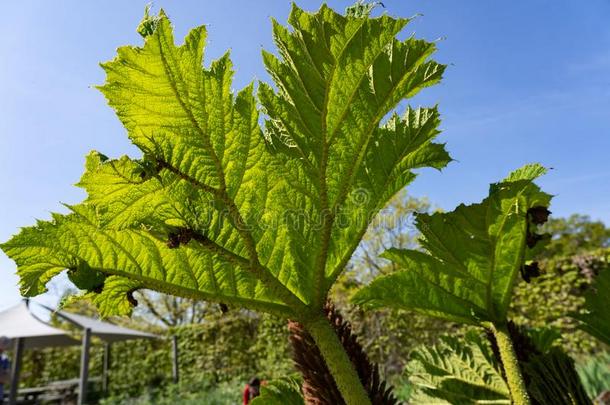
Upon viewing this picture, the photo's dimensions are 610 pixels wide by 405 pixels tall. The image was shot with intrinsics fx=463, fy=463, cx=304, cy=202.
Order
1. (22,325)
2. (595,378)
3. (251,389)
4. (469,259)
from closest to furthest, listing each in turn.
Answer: (469,259) → (251,389) → (595,378) → (22,325)

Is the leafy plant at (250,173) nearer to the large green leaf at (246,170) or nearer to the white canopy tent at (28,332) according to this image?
the large green leaf at (246,170)

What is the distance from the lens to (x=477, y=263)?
1.14m

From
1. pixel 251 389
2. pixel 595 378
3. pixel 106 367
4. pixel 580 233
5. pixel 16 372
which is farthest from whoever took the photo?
pixel 580 233

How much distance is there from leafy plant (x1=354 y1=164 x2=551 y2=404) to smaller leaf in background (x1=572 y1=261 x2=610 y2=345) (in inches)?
5.7

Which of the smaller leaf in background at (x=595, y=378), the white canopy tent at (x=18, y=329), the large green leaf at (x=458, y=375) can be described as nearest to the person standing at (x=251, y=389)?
the large green leaf at (x=458, y=375)

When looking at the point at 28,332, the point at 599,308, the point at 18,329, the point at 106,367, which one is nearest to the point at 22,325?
the point at 18,329

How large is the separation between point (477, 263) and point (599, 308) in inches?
12.8

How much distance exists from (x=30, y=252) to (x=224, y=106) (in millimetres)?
502

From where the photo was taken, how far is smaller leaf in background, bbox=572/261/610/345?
3.66 ft

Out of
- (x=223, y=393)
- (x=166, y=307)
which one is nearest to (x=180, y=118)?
(x=223, y=393)

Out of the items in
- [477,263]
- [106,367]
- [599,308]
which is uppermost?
[106,367]

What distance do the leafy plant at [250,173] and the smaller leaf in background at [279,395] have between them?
275mm

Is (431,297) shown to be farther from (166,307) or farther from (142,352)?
(166,307)

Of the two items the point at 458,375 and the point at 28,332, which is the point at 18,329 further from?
the point at 458,375
